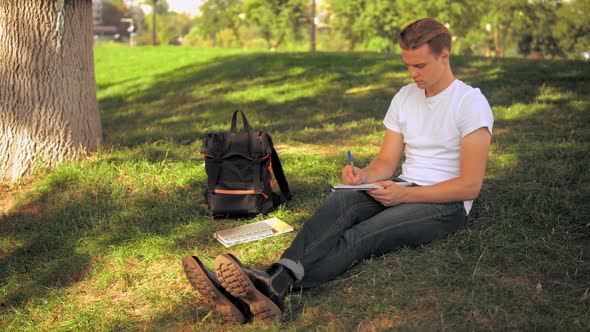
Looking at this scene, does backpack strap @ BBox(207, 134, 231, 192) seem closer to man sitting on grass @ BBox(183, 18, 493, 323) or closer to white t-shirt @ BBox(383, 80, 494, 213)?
man sitting on grass @ BBox(183, 18, 493, 323)

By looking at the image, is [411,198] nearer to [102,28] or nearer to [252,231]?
[252,231]

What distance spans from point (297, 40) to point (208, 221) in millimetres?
51791

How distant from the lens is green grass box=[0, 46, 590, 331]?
322cm

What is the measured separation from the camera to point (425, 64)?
11.6ft

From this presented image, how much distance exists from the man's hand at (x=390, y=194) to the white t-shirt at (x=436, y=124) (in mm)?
229

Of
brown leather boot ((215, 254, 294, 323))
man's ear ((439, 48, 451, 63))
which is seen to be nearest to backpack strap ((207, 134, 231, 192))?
brown leather boot ((215, 254, 294, 323))

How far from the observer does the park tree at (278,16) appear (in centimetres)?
5222

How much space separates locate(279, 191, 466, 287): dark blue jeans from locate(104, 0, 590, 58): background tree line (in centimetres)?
4066

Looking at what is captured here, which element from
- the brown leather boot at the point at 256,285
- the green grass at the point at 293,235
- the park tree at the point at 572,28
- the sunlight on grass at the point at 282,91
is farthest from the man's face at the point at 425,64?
the park tree at the point at 572,28

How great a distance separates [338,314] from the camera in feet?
10.5

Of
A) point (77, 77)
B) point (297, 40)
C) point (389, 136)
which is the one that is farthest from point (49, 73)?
point (297, 40)

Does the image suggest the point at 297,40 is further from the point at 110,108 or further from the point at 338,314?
the point at 338,314

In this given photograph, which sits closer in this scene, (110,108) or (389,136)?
(389,136)

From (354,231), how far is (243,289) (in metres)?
0.80
